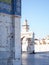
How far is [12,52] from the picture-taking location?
3852 millimetres

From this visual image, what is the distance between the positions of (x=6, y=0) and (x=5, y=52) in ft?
2.95

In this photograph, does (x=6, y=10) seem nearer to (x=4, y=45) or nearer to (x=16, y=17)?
(x=16, y=17)

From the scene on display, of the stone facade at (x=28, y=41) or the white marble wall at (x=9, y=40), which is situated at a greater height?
the white marble wall at (x=9, y=40)

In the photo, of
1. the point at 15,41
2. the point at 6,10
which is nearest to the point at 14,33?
the point at 15,41

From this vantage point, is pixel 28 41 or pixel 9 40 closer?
pixel 9 40

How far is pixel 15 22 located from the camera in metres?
3.90

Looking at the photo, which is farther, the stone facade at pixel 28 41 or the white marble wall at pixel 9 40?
the stone facade at pixel 28 41

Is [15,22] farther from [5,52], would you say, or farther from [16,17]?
[5,52]

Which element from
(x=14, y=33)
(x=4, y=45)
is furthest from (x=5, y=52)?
(x=14, y=33)

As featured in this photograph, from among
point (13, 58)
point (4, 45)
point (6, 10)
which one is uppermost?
point (6, 10)

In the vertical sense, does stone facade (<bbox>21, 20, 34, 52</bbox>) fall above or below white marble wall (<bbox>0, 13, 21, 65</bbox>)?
below

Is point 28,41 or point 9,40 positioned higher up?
point 9,40

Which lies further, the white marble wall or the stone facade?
the stone facade

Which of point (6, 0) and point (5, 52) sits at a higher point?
point (6, 0)
